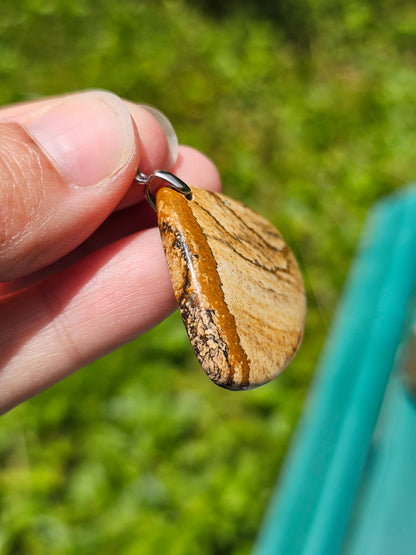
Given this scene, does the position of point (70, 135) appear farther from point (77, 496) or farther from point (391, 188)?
point (391, 188)

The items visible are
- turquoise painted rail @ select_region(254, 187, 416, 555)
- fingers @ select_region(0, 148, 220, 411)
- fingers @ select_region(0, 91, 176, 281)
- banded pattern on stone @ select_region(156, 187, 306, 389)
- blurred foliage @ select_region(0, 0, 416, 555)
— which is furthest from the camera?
blurred foliage @ select_region(0, 0, 416, 555)

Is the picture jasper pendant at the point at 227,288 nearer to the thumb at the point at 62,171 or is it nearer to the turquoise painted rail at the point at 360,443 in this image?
the thumb at the point at 62,171

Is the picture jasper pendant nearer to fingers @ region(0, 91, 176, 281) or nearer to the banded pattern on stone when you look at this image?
the banded pattern on stone

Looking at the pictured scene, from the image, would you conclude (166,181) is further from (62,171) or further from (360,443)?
(360,443)

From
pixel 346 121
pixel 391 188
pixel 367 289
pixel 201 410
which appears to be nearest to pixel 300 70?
pixel 346 121

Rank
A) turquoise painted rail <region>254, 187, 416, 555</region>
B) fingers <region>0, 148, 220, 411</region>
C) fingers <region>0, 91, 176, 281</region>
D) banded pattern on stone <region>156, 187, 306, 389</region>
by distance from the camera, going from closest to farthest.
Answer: banded pattern on stone <region>156, 187, 306, 389</region>
fingers <region>0, 91, 176, 281</region>
fingers <region>0, 148, 220, 411</region>
turquoise painted rail <region>254, 187, 416, 555</region>

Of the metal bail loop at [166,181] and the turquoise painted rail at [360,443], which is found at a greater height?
the metal bail loop at [166,181]

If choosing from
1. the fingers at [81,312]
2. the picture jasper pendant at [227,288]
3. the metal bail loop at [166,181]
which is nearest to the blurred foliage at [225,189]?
the fingers at [81,312]

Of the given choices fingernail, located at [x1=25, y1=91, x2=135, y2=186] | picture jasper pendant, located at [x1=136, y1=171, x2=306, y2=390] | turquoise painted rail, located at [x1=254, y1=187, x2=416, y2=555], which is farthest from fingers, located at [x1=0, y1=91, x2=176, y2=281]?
turquoise painted rail, located at [x1=254, y1=187, x2=416, y2=555]
